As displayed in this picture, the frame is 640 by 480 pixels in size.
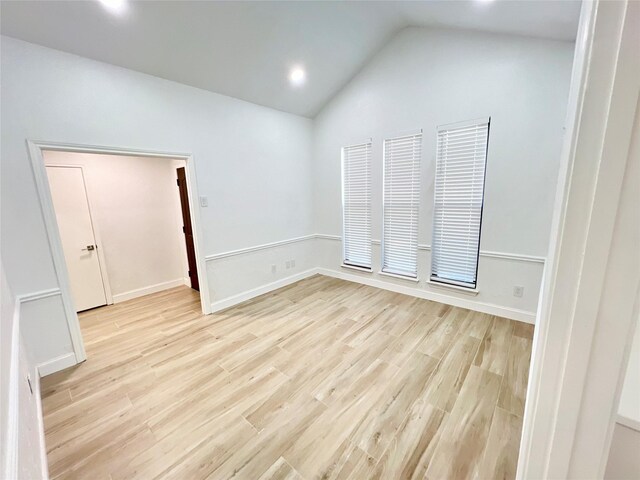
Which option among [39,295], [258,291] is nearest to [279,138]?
[258,291]

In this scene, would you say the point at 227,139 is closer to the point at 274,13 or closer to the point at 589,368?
the point at 274,13

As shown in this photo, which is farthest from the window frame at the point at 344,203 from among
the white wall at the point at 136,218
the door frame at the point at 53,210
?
the white wall at the point at 136,218

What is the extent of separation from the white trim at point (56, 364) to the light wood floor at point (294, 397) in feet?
0.31

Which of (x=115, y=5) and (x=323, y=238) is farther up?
(x=115, y=5)

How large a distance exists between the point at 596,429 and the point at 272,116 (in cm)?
423

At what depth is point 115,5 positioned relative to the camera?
2.05 meters

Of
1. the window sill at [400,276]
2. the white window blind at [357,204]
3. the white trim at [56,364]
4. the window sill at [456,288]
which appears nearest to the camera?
the white trim at [56,364]

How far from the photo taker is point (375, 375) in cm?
223

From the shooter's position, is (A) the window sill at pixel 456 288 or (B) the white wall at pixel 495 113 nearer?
(B) the white wall at pixel 495 113

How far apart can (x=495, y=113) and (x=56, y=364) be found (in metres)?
5.12

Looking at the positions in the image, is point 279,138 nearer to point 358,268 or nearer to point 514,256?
point 358,268

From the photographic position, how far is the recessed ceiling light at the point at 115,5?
79.7 inches

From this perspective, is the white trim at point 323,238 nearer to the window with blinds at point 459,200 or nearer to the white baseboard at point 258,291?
the window with blinds at point 459,200

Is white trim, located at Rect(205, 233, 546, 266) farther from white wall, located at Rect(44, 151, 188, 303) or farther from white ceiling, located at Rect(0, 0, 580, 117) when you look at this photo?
white ceiling, located at Rect(0, 0, 580, 117)
